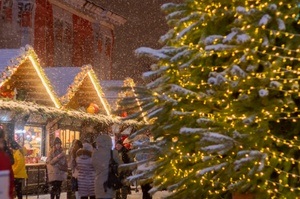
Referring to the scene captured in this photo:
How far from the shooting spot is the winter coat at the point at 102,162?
42.8 ft

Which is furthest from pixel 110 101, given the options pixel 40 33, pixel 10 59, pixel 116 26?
pixel 116 26

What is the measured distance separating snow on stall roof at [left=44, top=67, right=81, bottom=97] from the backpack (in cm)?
1139

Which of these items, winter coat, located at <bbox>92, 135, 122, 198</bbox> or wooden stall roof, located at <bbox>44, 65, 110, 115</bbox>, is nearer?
winter coat, located at <bbox>92, 135, 122, 198</bbox>

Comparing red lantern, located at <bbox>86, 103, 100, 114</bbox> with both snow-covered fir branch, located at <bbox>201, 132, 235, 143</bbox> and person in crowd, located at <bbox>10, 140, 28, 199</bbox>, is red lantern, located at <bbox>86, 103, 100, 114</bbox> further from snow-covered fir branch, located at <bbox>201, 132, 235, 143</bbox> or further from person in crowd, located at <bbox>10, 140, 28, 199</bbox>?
snow-covered fir branch, located at <bbox>201, 132, 235, 143</bbox>

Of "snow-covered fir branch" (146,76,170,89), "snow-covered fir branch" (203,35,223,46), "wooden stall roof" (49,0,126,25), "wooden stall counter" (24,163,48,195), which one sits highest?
"wooden stall roof" (49,0,126,25)

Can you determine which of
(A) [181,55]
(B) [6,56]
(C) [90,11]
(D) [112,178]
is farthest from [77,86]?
(A) [181,55]

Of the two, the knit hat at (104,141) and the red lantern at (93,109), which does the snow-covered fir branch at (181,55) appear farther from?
the red lantern at (93,109)

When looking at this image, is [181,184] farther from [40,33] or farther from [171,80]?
[40,33]

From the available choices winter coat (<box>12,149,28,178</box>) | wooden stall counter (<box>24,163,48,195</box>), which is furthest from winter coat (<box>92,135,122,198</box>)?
wooden stall counter (<box>24,163,48,195</box>)

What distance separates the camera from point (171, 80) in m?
8.17

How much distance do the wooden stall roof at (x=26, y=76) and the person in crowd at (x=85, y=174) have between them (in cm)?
536

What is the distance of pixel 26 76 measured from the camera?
22312 millimetres

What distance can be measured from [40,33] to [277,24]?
84.3 feet

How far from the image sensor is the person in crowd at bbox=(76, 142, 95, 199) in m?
14.6
